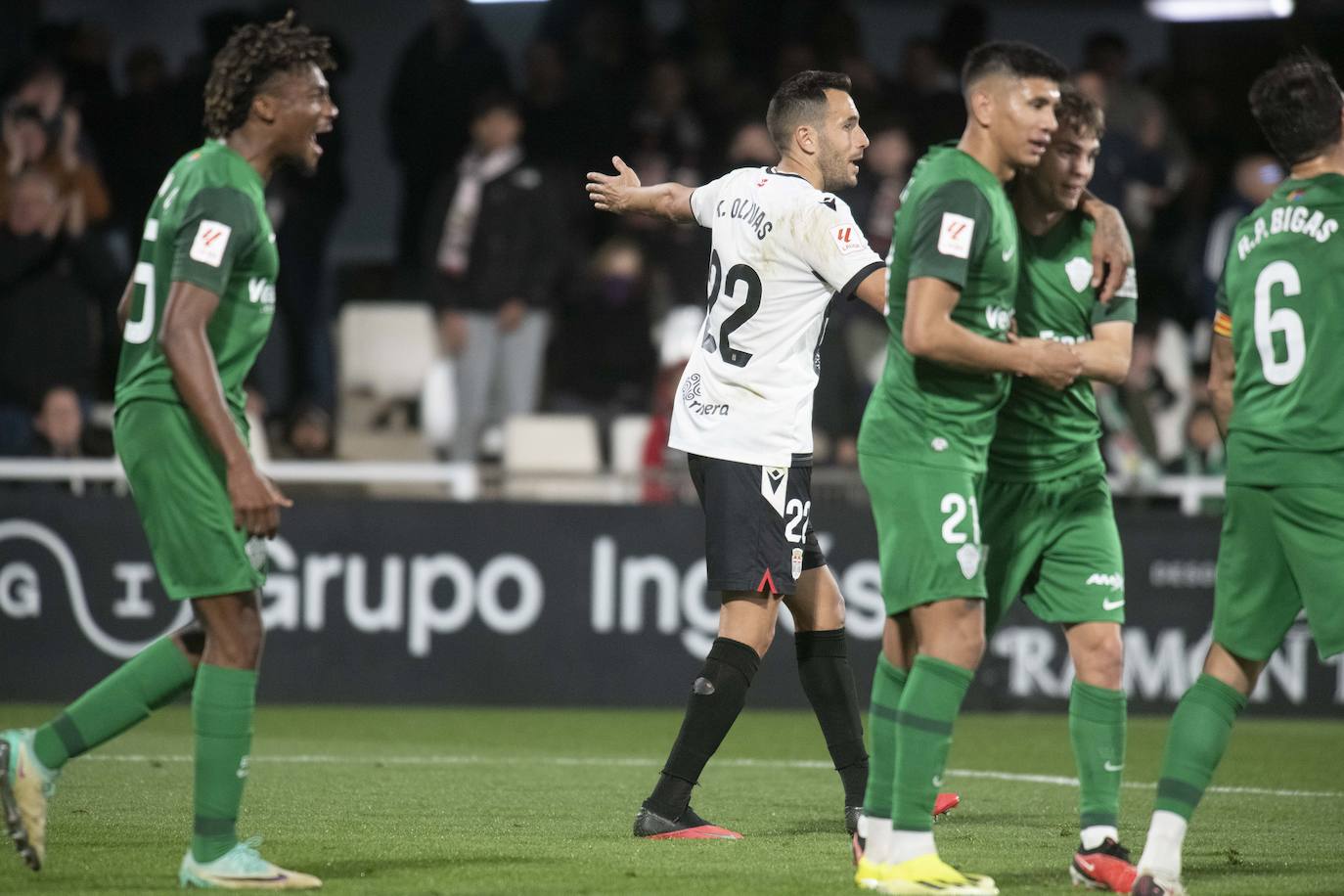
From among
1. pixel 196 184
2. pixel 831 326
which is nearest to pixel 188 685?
pixel 196 184

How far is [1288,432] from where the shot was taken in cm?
546

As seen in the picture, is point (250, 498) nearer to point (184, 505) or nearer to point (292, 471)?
point (184, 505)

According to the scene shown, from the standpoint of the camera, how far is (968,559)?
5352 mm

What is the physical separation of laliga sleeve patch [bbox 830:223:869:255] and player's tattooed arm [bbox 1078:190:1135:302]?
33.5 inches

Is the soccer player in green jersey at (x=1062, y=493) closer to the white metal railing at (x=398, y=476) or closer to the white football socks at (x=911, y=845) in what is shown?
the white football socks at (x=911, y=845)

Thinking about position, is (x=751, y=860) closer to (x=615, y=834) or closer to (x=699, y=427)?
(x=615, y=834)

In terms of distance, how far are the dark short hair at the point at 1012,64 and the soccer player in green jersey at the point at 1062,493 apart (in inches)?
13.6

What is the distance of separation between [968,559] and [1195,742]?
85 cm

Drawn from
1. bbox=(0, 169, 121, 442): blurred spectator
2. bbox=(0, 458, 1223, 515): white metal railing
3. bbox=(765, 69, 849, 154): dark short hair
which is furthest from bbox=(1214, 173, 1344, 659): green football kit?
bbox=(0, 169, 121, 442): blurred spectator

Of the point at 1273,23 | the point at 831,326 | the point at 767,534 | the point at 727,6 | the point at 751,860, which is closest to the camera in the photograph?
the point at 751,860

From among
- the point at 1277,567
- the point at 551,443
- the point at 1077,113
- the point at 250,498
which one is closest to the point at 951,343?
the point at 1077,113

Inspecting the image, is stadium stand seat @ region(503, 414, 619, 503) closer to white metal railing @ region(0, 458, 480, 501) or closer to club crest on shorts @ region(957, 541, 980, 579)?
white metal railing @ region(0, 458, 480, 501)

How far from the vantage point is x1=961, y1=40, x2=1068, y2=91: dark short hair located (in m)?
5.44

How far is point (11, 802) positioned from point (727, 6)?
12610 millimetres
